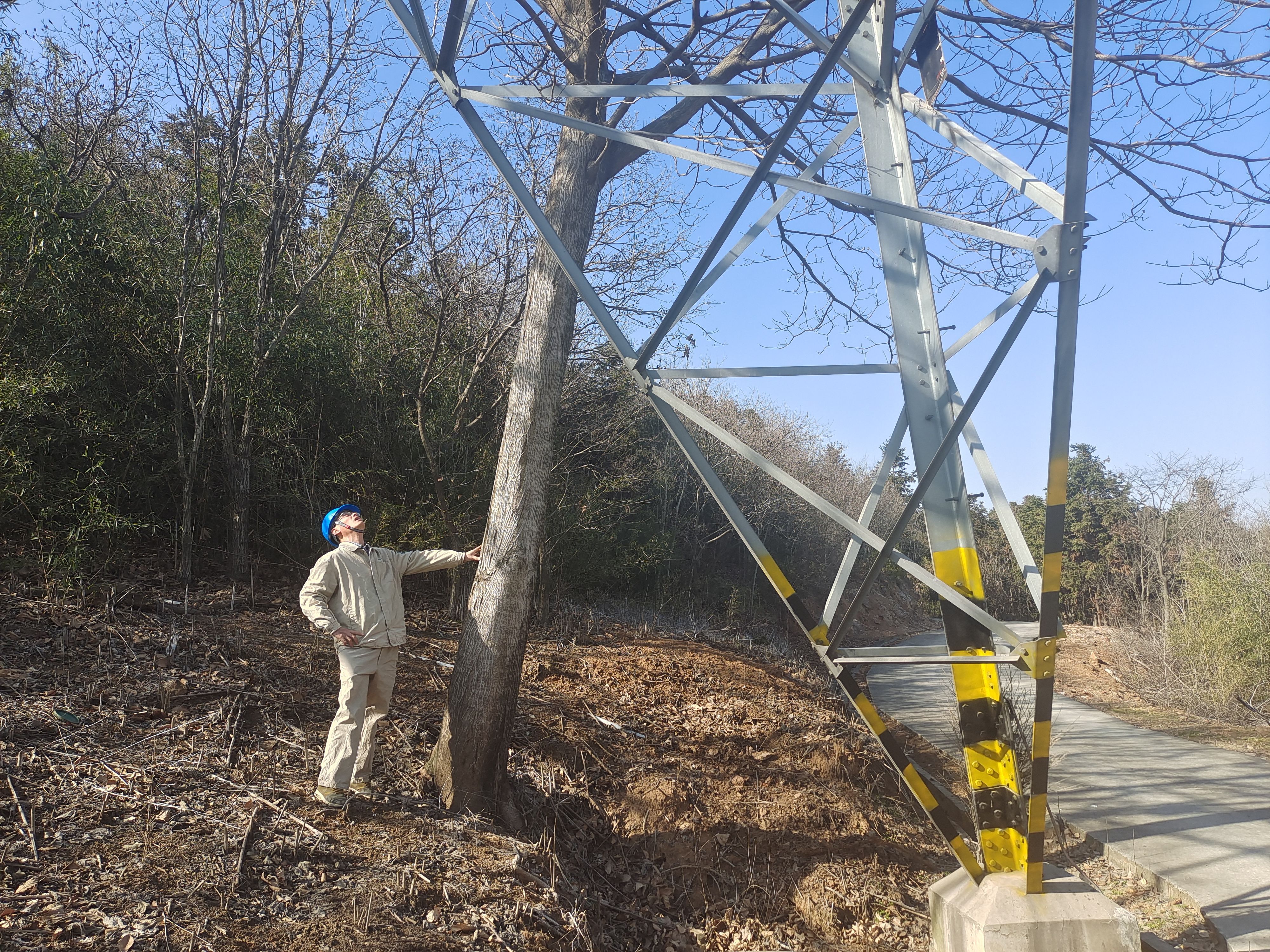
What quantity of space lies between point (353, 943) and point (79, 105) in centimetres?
915

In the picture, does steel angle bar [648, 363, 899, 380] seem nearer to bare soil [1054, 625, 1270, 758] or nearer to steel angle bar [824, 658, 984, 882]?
steel angle bar [824, 658, 984, 882]

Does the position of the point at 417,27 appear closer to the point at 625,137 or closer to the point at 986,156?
the point at 625,137

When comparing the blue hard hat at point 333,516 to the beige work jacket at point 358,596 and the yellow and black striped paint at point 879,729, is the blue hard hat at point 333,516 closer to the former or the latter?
the beige work jacket at point 358,596

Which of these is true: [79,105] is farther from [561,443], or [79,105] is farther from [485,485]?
[561,443]

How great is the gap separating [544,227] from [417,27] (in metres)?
1.19

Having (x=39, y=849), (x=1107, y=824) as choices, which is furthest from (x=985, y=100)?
(x=39, y=849)

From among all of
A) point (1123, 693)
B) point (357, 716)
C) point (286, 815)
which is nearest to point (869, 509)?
point (357, 716)

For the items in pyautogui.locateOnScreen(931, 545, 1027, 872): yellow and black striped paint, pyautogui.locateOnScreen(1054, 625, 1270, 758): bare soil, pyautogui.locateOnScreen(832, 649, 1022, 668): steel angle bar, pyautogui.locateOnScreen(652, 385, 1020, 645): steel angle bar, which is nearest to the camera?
pyautogui.locateOnScreen(832, 649, 1022, 668): steel angle bar

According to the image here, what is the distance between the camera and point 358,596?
4.95m

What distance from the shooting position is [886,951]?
522cm

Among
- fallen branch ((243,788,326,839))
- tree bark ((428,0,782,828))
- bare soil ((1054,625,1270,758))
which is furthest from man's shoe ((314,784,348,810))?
bare soil ((1054,625,1270,758))

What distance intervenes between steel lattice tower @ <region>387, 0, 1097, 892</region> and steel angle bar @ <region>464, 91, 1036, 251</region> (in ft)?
0.04

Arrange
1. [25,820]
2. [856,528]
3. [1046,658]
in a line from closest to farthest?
[1046,658] → [856,528] → [25,820]

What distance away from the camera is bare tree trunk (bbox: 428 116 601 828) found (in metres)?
5.25
